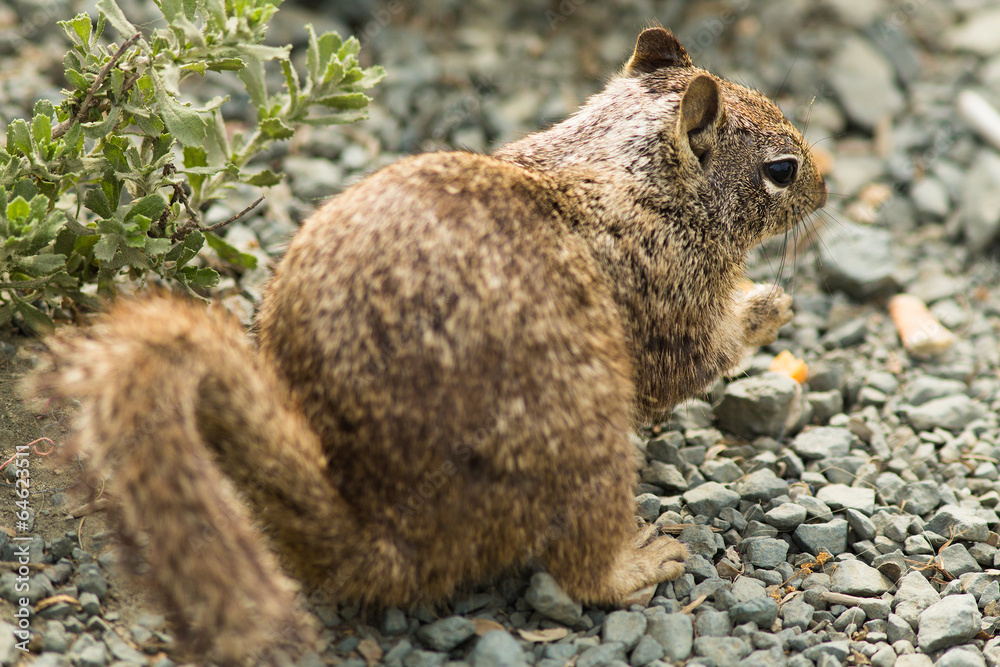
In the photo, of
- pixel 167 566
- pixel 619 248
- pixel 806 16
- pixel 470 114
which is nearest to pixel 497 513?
pixel 167 566

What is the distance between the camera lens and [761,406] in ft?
15.2

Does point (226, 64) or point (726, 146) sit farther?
point (726, 146)

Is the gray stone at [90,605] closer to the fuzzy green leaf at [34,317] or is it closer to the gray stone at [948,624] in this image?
the fuzzy green leaf at [34,317]

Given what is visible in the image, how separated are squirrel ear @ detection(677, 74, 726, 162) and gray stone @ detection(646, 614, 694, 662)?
2.03 m

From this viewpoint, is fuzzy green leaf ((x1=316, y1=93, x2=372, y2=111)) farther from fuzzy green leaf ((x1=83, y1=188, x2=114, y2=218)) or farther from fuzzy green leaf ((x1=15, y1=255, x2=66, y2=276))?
fuzzy green leaf ((x1=15, y1=255, x2=66, y2=276))

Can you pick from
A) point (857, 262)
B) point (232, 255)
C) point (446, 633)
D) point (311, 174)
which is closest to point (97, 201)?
point (232, 255)

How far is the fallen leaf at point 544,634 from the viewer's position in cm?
337

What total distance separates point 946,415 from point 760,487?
1379 mm

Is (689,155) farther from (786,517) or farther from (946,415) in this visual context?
(946,415)

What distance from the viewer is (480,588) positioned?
358 cm

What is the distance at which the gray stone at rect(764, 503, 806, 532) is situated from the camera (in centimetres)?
404

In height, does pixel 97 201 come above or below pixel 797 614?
above

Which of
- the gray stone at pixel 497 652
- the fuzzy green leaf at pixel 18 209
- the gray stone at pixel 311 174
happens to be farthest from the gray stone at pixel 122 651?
the gray stone at pixel 311 174

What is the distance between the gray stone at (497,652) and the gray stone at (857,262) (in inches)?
138
